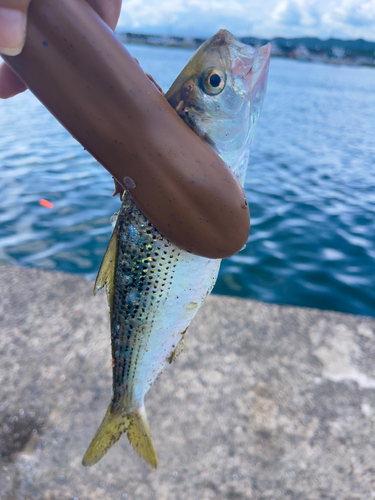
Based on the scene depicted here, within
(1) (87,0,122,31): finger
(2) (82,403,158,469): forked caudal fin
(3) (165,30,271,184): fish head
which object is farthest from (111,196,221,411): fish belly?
(1) (87,0,122,31): finger

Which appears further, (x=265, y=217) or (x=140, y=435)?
(x=265, y=217)

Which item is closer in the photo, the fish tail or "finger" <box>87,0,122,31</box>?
"finger" <box>87,0,122,31</box>

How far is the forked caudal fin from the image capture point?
194 cm

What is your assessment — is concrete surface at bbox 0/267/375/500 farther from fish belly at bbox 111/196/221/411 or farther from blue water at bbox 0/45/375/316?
blue water at bbox 0/45/375/316

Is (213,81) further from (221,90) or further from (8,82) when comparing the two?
(8,82)

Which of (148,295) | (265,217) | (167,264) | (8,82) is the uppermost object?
(8,82)

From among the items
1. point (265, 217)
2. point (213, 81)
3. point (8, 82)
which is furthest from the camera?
point (265, 217)

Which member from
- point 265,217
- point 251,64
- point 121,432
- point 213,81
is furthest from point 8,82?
point 265,217

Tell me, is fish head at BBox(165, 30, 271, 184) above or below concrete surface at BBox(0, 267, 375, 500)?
above

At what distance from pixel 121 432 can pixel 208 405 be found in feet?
2.69

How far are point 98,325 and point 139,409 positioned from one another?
1349mm

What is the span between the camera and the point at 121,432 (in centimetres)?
200

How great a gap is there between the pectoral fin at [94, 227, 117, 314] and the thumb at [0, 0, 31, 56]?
31.8 inches

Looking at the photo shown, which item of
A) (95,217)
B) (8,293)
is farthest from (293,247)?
(8,293)
